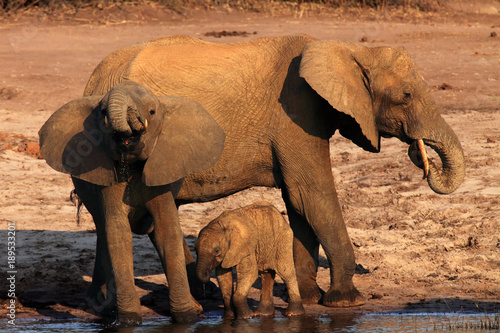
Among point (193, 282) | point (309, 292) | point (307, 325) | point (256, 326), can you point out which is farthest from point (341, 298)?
point (193, 282)

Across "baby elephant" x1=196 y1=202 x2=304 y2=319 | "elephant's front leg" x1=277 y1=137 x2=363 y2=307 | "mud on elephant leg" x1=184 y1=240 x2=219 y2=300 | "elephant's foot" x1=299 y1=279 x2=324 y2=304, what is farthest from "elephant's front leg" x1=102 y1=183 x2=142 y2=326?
"elephant's foot" x1=299 y1=279 x2=324 y2=304

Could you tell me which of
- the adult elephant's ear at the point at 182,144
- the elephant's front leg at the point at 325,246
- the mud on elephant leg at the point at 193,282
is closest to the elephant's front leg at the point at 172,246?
the adult elephant's ear at the point at 182,144

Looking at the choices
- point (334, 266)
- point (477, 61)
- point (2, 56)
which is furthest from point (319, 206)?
point (2, 56)

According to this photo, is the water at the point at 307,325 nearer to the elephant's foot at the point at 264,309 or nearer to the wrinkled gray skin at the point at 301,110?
the elephant's foot at the point at 264,309

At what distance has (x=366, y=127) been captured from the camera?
7.71 meters

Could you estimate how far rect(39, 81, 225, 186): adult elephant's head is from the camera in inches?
249

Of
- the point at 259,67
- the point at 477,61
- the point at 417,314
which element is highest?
the point at 477,61

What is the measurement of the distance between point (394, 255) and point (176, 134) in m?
3.66

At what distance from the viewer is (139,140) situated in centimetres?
629

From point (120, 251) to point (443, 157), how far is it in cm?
289

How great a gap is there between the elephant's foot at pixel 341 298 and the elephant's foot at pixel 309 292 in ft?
0.58

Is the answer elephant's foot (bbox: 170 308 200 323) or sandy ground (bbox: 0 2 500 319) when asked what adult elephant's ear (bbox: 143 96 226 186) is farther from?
sandy ground (bbox: 0 2 500 319)

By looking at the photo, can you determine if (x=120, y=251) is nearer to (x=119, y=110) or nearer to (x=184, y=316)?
(x=184, y=316)

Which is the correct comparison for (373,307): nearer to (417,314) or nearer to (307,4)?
(417,314)
